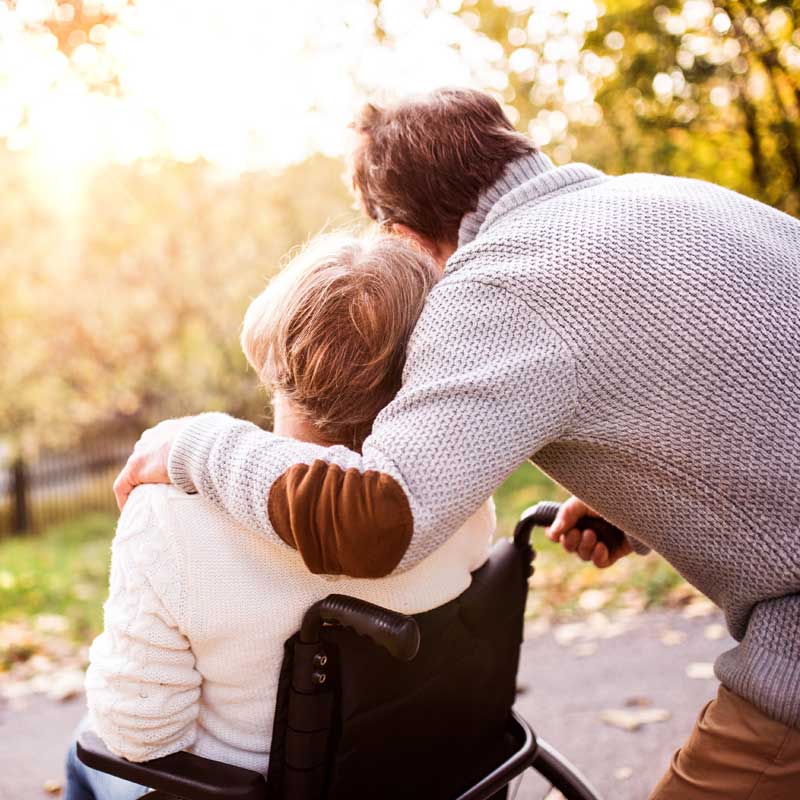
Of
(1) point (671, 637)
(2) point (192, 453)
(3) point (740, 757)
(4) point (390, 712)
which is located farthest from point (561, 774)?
(1) point (671, 637)

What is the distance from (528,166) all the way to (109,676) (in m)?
1.24

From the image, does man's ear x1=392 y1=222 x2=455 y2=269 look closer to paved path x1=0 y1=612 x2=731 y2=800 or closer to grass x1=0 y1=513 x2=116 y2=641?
paved path x1=0 y1=612 x2=731 y2=800

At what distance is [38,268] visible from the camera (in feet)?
32.2

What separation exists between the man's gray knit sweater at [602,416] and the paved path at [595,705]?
1.74 metres

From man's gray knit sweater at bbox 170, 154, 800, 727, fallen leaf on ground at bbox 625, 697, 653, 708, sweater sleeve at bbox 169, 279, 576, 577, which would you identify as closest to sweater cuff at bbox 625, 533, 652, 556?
man's gray knit sweater at bbox 170, 154, 800, 727

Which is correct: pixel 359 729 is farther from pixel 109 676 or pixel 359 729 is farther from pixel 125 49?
pixel 125 49

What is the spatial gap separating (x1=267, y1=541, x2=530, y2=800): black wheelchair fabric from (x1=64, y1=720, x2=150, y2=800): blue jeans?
393 mm

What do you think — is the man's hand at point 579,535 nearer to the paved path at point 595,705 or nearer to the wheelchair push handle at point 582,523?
the wheelchair push handle at point 582,523

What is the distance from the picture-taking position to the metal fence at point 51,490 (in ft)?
42.1

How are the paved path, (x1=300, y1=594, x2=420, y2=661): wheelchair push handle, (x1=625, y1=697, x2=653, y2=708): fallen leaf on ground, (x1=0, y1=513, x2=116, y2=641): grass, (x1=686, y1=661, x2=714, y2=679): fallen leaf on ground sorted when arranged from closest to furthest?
(x1=300, y1=594, x2=420, y2=661): wheelchair push handle < the paved path < (x1=625, y1=697, x2=653, y2=708): fallen leaf on ground < (x1=686, y1=661, x2=714, y2=679): fallen leaf on ground < (x1=0, y1=513, x2=116, y2=641): grass

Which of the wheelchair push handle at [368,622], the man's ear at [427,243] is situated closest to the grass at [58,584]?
the man's ear at [427,243]

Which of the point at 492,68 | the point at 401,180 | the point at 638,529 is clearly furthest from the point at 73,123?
the point at 638,529

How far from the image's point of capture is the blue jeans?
1839 millimetres

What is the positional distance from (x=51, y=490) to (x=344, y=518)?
41.2ft
